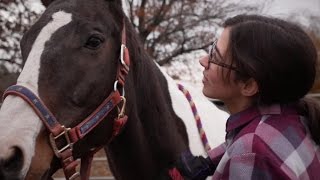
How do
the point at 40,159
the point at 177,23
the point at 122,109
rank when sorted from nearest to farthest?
1. the point at 40,159
2. the point at 122,109
3. the point at 177,23

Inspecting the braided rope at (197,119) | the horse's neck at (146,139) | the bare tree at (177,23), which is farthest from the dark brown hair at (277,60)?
the bare tree at (177,23)

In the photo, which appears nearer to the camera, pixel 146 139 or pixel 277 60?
pixel 277 60

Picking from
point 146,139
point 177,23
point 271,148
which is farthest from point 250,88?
point 177,23

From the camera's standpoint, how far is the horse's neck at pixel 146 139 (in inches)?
98.5

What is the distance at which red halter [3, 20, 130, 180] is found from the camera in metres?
1.90

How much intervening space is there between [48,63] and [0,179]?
500mm

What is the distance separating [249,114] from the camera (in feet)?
4.99

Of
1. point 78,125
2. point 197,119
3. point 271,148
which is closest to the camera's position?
point 271,148

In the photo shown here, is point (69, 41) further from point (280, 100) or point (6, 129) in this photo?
point (280, 100)

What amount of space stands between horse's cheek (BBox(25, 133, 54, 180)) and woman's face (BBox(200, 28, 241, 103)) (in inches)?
28.4

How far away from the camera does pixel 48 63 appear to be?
198 cm

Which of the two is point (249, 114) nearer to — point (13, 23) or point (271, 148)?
point (271, 148)

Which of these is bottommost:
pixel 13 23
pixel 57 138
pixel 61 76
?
pixel 13 23

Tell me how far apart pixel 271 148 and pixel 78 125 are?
0.98 m
